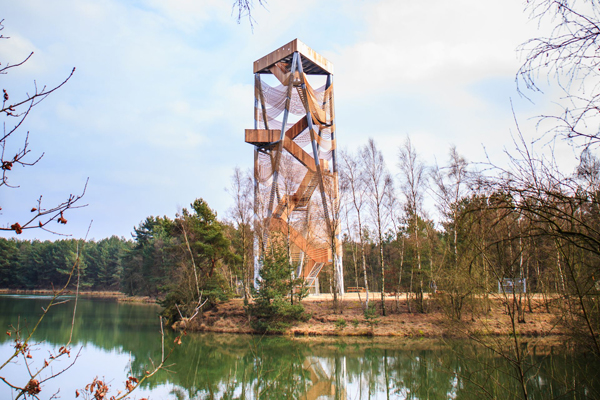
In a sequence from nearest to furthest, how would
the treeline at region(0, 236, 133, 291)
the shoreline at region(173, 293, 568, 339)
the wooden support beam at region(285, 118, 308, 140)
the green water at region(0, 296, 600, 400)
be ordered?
the green water at region(0, 296, 600, 400)
the shoreline at region(173, 293, 568, 339)
the wooden support beam at region(285, 118, 308, 140)
the treeline at region(0, 236, 133, 291)

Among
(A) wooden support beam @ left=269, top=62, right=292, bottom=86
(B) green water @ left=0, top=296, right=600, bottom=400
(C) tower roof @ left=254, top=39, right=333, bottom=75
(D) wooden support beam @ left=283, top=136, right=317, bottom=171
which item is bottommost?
(B) green water @ left=0, top=296, right=600, bottom=400

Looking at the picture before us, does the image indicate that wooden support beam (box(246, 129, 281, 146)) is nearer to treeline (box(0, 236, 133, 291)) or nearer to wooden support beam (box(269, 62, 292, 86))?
wooden support beam (box(269, 62, 292, 86))

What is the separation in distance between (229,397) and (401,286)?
1207 centimetres

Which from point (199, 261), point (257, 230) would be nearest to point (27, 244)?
point (199, 261)

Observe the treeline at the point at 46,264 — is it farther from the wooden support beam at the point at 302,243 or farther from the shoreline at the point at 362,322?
the shoreline at the point at 362,322

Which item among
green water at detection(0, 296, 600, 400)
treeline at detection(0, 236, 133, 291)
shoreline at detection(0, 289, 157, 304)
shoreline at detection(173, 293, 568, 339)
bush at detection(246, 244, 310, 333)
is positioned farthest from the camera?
treeline at detection(0, 236, 133, 291)

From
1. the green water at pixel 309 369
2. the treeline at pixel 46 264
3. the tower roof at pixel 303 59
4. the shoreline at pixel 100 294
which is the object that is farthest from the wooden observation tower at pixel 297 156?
the treeline at pixel 46 264

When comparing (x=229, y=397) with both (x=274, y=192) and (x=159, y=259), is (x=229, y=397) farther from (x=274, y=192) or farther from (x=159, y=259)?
(x=159, y=259)

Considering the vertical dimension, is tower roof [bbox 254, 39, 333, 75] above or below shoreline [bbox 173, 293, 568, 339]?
above

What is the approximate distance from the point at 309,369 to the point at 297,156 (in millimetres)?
13822

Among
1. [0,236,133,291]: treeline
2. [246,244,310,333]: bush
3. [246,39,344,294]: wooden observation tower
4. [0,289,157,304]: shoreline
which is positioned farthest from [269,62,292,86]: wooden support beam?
[0,236,133,291]: treeline

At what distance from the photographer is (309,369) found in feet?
34.0

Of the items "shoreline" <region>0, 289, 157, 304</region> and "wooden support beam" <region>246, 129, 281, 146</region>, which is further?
"shoreline" <region>0, 289, 157, 304</region>

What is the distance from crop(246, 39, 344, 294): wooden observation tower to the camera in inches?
818
